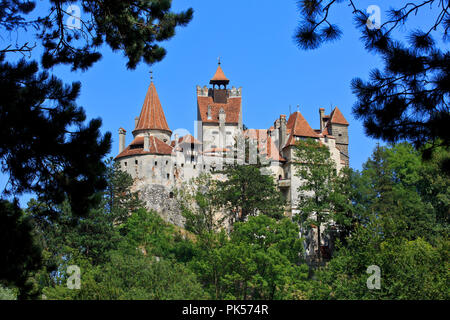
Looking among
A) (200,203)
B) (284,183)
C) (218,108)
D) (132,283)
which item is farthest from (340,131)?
(132,283)

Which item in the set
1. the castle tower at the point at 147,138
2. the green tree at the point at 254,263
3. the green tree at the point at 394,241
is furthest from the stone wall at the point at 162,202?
the green tree at the point at 394,241

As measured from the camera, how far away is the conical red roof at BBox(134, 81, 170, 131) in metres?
52.4

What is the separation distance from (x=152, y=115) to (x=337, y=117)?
18.1 metres

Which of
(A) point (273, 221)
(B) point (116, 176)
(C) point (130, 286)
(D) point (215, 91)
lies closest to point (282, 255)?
(A) point (273, 221)

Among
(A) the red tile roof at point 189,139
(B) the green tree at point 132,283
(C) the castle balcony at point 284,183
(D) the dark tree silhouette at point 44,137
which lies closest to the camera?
(D) the dark tree silhouette at point 44,137

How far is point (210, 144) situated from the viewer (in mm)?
52406

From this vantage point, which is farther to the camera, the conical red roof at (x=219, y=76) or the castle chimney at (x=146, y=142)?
the conical red roof at (x=219, y=76)

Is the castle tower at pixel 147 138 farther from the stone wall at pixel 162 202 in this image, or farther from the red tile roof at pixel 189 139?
the stone wall at pixel 162 202

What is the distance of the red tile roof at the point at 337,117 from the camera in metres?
55.9

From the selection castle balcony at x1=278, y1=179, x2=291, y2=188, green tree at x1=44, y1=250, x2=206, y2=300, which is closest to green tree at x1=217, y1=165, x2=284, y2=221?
castle balcony at x1=278, y1=179, x2=291, y2=188

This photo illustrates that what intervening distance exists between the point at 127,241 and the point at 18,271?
31145 mm

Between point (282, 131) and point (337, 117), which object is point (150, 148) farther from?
point (337, 117)

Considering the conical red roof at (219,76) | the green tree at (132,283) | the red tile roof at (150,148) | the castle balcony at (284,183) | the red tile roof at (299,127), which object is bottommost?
the green tree at (132,283)
